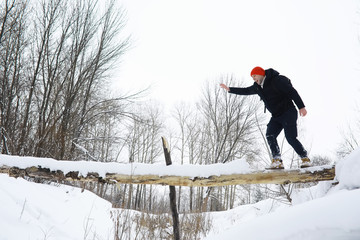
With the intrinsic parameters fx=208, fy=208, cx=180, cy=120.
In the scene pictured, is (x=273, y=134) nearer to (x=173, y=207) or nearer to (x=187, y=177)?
(x=187, y=177)

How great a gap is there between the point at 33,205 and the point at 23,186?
2.00ft

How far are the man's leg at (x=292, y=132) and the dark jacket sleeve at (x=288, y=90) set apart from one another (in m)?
0.14

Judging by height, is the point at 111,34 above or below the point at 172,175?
above

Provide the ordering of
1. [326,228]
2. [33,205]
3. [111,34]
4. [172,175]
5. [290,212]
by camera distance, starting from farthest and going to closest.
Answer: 1. [111,34]
2. [33,205]
3. [172,175]
4. [290,212]
5. [326,228]

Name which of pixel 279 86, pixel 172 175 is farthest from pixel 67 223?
pixel 279 86

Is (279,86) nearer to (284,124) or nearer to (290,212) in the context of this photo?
(284,124)

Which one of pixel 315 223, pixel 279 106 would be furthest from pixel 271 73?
pixel 315 223

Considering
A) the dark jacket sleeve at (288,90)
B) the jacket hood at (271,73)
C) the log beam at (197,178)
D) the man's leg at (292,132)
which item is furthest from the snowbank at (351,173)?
the jacket hood at (271,73)

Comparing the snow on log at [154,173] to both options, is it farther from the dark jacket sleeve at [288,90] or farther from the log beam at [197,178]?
the dark jacket sleeve at [288,90]

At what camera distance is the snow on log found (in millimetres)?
2916

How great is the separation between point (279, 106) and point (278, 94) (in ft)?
0.62

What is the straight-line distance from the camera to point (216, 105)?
16.1 meters

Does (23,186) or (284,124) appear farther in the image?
(23,186)

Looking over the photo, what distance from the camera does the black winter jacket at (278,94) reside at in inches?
124
